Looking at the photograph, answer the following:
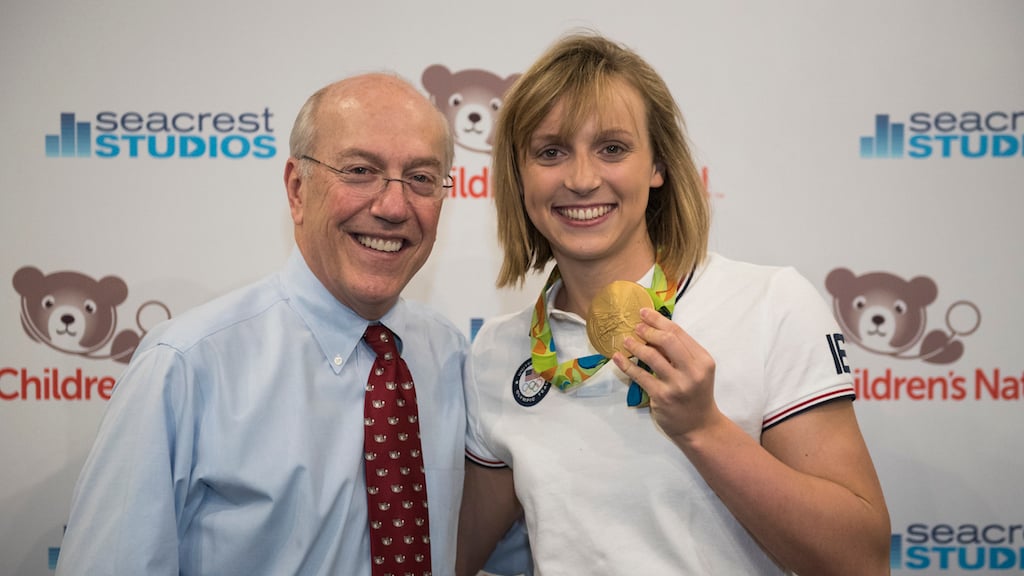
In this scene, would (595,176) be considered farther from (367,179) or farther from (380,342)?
(380,342)

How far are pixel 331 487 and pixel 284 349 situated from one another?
1.17 feet

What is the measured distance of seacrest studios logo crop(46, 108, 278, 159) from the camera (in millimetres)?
3018

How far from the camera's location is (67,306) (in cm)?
303

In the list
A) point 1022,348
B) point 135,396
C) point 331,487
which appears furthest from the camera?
point 1022,348

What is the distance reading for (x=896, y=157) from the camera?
2.99 m

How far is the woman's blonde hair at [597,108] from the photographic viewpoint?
6.56ft

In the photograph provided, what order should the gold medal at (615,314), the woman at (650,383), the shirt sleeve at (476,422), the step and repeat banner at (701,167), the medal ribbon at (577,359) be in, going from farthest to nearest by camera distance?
the step and repeat banner at (701,167), the shirt sleeve at (476,422), the medal ribbon at (577,359), the gold medal at (615,314), the woman at (650,383)

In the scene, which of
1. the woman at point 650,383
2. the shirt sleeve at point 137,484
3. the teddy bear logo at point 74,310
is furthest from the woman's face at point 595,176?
the teddy bear logo at point 74,310

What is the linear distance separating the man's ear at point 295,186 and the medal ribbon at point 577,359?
2.24 ft

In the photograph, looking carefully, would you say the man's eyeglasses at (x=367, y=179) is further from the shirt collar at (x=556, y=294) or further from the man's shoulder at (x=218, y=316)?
the shirt collar at (x=556, y=294)

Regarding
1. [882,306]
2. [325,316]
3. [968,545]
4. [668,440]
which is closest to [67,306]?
[325,316]

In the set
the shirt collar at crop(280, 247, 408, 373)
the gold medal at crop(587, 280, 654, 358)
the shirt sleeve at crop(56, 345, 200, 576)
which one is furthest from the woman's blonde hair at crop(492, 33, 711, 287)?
the shirt sleeve at crop(56, 345, 200, 576)

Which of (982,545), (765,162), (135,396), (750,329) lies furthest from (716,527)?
(982,545)

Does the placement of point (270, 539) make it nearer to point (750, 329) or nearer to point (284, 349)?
point (284, 349)
